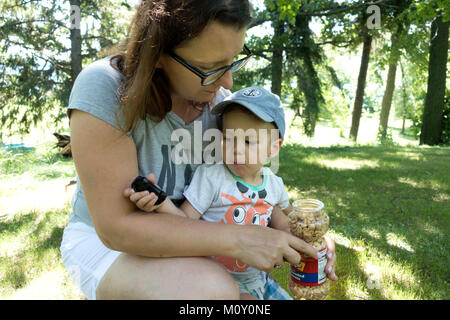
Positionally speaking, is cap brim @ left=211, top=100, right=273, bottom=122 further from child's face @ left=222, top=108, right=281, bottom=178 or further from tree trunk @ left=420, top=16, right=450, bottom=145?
tree trunk @ left=420, top=16, right=450, bottom=145

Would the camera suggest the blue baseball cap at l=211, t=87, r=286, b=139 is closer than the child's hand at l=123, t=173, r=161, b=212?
No

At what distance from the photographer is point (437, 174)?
5.69m

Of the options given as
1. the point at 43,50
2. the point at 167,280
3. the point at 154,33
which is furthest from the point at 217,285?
the point at 43,50

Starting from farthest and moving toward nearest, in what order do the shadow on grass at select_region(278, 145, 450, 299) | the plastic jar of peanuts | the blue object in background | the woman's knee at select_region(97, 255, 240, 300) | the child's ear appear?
the blue object in background
the shadow on grass at select_region(278, 145, 450, 299)
the child's ear
the plastic jar of peanuts
the woman's knee at select_region(97, 255, 240, 300)

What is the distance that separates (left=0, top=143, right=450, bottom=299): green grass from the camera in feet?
8.60

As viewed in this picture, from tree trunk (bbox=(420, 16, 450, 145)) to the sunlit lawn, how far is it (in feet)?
12.7

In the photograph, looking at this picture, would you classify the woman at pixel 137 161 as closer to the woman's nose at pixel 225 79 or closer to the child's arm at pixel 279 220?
the woman's nose at pixel 225 79

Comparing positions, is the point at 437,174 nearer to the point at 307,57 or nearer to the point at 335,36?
the point at 307,57

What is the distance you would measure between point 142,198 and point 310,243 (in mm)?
799

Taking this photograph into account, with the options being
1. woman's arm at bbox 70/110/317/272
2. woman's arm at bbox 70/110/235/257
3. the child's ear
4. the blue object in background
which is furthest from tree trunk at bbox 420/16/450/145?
the blue object in background

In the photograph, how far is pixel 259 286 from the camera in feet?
6.59

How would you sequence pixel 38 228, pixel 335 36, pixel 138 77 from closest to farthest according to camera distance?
1. pixel 138 77
2. pixel 38 228
3. pixel 335 36
